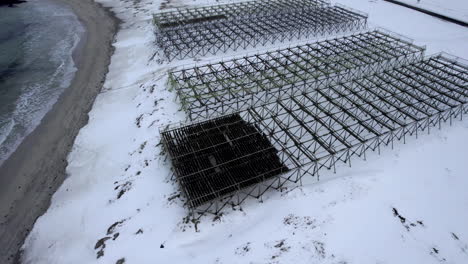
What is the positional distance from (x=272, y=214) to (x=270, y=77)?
48.7 feet

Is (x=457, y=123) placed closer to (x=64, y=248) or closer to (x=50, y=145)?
(x=64, y=248)

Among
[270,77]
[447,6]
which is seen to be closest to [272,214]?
[270,77]

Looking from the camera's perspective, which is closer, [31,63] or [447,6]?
[31,63]

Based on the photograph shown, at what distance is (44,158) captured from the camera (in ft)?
87.5

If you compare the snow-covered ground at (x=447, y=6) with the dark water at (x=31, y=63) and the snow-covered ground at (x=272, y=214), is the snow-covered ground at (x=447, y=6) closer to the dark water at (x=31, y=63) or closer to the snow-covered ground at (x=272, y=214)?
the snow-covered ground at (x=272, y=214)

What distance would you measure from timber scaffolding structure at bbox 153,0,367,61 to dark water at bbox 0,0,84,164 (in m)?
15.7

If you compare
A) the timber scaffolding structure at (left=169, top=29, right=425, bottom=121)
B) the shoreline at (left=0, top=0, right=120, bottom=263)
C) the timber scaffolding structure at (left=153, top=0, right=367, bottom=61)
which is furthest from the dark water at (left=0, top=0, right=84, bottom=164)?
the timber scaffolding structure at (left=169, top=29, right=425, bottom=121)

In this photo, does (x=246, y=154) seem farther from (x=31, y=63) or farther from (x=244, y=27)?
(x=31, y=63)

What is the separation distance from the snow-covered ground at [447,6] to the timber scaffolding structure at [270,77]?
20816 mm

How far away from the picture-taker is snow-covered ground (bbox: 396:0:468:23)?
46.9 m

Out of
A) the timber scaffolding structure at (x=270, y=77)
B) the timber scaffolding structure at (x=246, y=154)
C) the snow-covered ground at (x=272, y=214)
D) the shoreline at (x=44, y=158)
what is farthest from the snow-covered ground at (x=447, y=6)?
the shoreline at (x=44, y=158)

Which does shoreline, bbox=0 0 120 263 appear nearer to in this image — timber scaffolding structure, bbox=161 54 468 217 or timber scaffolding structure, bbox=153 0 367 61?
timber scaffolding structure, bbox=153 0 367 61

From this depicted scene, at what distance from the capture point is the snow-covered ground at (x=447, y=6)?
154 ft

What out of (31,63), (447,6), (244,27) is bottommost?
(31,63)
